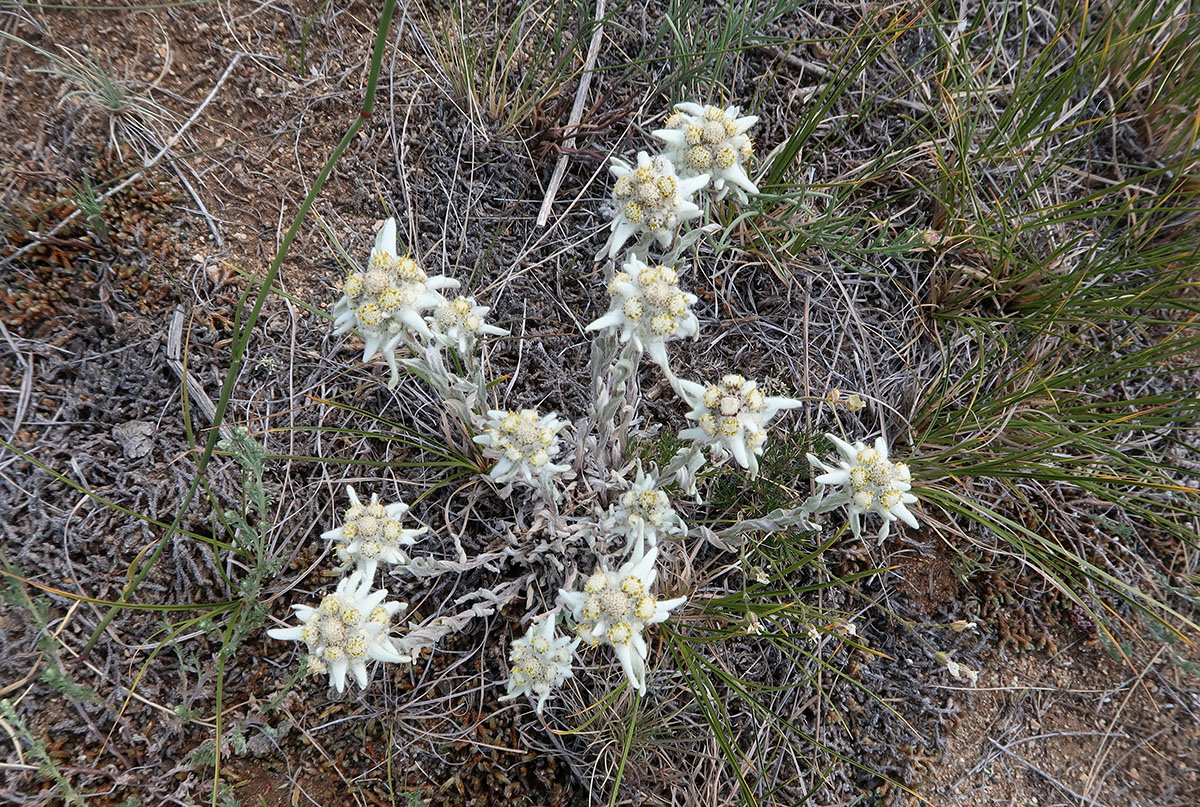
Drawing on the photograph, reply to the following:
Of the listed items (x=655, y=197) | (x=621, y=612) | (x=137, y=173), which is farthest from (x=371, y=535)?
(x=137, y=173)

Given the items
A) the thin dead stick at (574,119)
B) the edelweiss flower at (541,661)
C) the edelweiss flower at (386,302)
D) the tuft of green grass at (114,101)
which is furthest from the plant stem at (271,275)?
the tuft of green grass at (114,101)

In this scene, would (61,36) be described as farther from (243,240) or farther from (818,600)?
(818,600)

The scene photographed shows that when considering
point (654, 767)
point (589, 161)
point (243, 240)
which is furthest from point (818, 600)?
point (243, 240)

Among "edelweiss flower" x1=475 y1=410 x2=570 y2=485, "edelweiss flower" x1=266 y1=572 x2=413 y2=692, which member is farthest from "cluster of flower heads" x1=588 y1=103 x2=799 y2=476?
"edelweiss flower" x1=266 y1=572 x2=413 y2=692

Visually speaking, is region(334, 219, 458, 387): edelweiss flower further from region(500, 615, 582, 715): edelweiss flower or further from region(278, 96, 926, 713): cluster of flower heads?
region(500, 615, 582, 715): edelweiss flower

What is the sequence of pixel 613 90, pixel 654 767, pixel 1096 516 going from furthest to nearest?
1. pixel 613 90
2. pixel 1096 516
3. pixel 654 767

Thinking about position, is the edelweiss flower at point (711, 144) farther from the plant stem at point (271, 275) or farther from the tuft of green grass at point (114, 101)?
the tuft of green grass at point (114, 101)

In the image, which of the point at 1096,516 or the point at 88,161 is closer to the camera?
the point at 88,161
